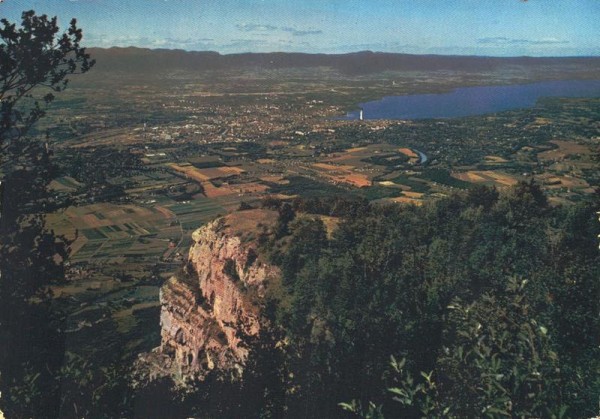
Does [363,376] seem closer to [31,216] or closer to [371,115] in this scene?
[31,216]

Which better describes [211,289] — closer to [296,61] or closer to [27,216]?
[27,216]

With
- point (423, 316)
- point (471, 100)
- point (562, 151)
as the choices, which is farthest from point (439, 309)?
point (471, 100)

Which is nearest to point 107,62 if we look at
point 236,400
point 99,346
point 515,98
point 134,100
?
point 134,100

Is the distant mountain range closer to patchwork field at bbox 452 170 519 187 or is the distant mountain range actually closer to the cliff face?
the cliff face

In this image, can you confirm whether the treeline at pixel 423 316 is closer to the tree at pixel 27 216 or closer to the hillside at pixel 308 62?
the tree at pixel 27 216

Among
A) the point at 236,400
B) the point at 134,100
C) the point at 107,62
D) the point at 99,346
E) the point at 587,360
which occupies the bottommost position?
the point at 99,346

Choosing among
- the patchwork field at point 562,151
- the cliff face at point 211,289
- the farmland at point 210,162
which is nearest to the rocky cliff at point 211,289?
the cliff face at point 211,289
